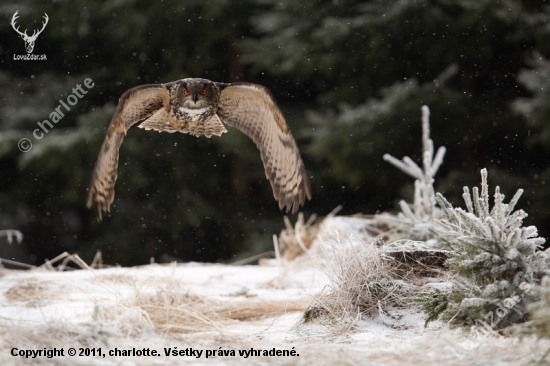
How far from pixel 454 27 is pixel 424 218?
12.7 ft

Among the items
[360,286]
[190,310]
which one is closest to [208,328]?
[190,310]

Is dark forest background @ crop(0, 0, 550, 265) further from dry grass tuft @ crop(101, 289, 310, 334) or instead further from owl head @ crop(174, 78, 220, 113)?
owl head @ crop(174, 78, 220, 113)

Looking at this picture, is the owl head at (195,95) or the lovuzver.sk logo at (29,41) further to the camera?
the lovuzver.sk logo at (29,41)

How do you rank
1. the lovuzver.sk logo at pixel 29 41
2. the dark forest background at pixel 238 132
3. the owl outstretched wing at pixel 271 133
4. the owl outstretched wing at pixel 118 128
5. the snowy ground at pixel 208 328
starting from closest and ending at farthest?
the snowy ground at pixel 208 328
the owl outstretched wing at pixel 118 128
the owl outstretched wing at pixel 271 133
the dark forest background at pixel 238 132
the lovuzver.sk logo at pixel 29 41

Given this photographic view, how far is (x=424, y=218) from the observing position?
3852mm

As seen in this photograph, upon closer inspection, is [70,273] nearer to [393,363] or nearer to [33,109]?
[393,363]

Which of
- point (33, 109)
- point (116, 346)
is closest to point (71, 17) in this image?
point (33, 109)

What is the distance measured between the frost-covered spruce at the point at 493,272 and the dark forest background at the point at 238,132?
13.7 feet

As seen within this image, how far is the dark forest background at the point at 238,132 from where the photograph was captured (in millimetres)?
6848
